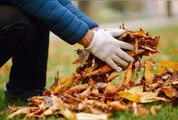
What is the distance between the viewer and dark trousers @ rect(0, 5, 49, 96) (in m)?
3.08

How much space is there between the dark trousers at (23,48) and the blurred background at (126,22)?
89 cm

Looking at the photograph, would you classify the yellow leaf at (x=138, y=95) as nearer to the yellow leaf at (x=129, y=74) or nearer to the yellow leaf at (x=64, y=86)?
the yellow leaf at (x=129, y=74)

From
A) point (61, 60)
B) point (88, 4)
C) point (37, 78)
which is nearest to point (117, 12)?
point (88, 4)

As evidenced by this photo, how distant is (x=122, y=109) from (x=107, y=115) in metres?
0.15

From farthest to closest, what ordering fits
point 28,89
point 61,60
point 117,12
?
point 117,12, point 61,60, point 28,89

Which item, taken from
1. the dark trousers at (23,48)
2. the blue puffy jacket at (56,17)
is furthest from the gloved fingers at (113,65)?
the dark trousers at (23,48)

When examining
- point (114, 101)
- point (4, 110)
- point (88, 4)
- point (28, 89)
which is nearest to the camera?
point (114, 101)

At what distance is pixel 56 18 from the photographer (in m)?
2.93

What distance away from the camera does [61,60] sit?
21.7ft

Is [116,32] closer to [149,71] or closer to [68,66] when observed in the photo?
[149,71]

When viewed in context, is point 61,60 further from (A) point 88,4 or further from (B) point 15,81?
(A) point 88,4

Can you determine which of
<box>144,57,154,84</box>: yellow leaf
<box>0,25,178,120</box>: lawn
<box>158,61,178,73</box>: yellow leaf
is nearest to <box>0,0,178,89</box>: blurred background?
<box>0,25,178,120</box>: lawn

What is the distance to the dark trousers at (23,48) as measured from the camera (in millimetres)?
3078

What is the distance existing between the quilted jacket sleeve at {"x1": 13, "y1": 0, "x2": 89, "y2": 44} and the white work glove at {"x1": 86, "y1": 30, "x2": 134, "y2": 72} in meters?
0.10
